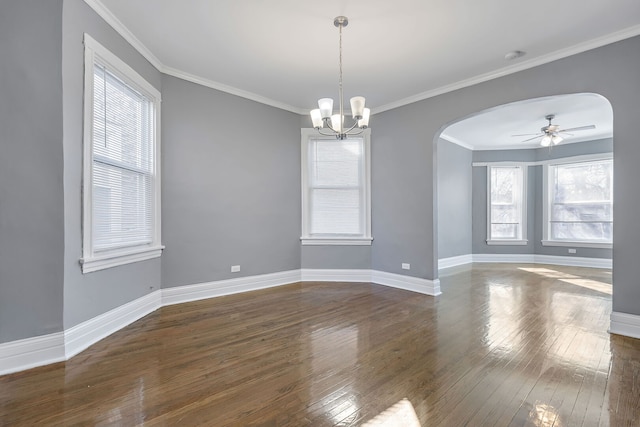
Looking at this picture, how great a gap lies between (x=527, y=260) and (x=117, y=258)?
8.38 m

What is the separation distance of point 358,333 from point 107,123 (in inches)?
124

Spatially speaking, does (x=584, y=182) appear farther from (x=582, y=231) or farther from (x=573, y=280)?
(x=573, y=280)

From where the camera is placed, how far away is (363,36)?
3.04 meters

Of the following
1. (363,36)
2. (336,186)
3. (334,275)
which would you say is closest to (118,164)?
(363,36)

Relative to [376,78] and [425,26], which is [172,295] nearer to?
[376,78]

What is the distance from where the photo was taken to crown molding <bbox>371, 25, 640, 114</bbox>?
2918 millimetres

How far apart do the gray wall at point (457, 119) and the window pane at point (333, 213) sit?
36cm

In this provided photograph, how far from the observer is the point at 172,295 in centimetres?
385

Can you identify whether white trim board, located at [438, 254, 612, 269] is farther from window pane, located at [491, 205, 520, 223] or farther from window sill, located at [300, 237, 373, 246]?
window sill, located at [300, 237, 373, 246]

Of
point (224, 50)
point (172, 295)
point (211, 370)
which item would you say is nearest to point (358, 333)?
point (211, 370)

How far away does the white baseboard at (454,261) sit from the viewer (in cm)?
661

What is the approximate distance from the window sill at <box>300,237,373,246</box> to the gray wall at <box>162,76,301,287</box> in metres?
0.19

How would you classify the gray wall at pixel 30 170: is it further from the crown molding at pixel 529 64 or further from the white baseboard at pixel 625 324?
the white baseboard at pixel 625 324

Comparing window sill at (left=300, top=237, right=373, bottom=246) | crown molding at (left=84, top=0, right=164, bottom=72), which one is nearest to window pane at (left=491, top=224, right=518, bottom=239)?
window sill at (left=300, top=237, right=373, bottom=246)
